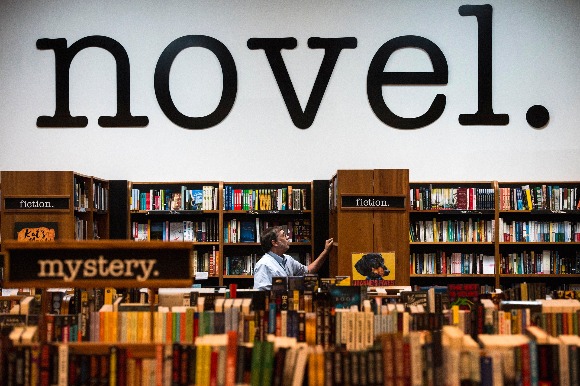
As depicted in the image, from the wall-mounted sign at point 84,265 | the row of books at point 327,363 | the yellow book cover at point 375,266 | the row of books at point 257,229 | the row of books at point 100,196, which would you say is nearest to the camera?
the row of books at point 327,363

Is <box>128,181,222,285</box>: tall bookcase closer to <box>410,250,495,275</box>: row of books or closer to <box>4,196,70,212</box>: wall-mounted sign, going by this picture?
<box>4,196,70,212</box>: wall-mounted sign

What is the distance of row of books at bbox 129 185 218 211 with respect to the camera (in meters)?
7.25

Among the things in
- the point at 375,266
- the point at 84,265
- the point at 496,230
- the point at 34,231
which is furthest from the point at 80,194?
the point at 496,230

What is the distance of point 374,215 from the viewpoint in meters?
6.03

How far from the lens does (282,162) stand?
7.70 metres

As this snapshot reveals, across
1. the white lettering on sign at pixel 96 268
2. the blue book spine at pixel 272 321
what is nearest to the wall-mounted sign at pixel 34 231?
the blue book spine at pixel 272 321

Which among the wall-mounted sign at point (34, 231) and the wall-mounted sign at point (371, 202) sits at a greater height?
the wall-mounted sign at point (371, 202)

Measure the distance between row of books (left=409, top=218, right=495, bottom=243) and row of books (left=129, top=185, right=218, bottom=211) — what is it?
2298 millimetres

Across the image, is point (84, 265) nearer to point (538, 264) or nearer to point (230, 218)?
point (230, 218)

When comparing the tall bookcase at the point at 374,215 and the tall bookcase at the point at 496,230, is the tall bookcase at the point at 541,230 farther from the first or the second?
the tall bookcase at the point at 374,215

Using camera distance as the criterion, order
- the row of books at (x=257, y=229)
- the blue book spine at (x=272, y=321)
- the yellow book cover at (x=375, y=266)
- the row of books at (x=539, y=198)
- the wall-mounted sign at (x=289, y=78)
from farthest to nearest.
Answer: the wall-mounted sign at (x=289, y=78), the row of books at (x=257, y=229), the row of books at (x=539, y=198), the yellow book cover at (x=375, y=266), the blue book spine at (x=272, y=321)

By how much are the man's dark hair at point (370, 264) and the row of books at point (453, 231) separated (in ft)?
4.21

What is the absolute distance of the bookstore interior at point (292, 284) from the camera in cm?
261

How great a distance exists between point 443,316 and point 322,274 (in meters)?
3.95
